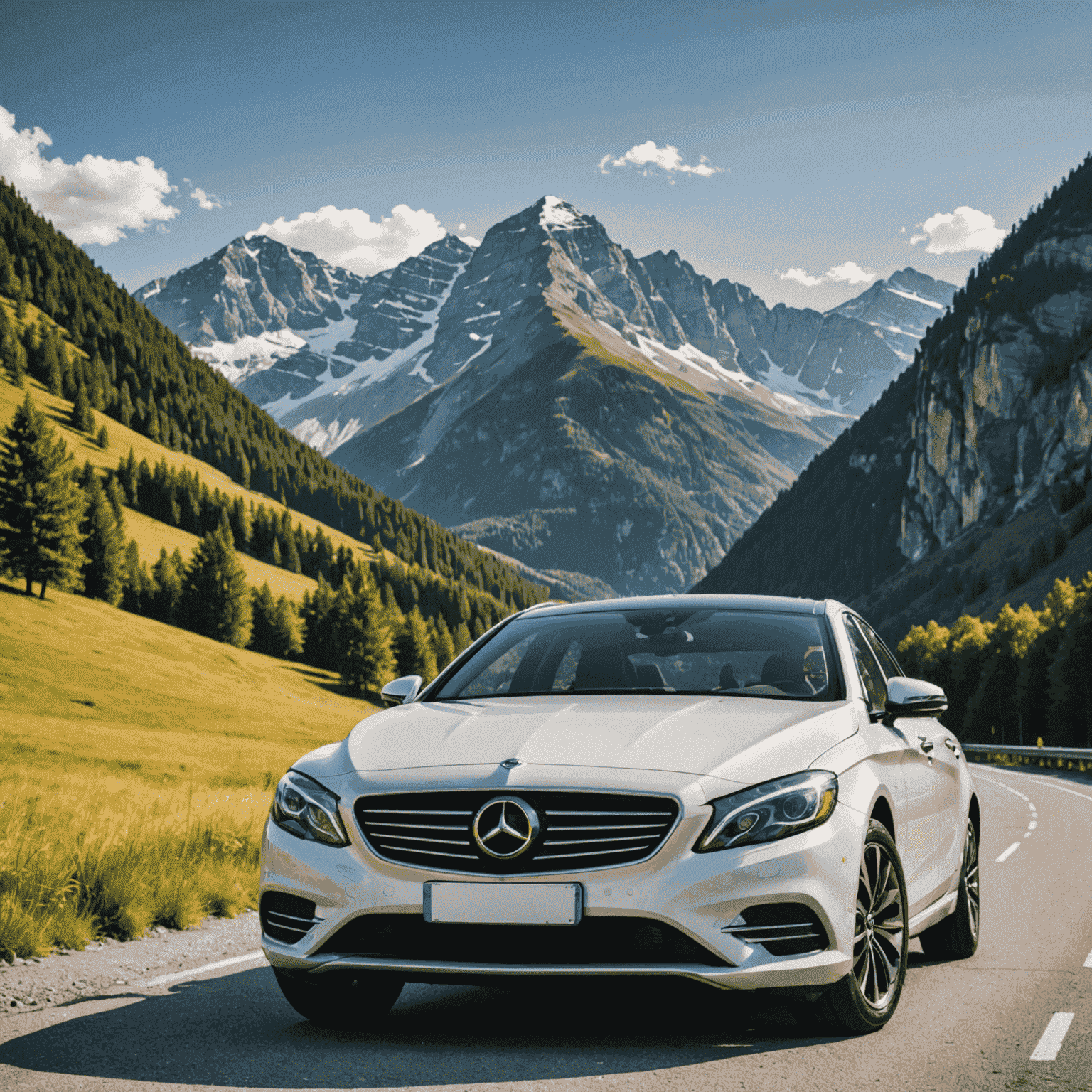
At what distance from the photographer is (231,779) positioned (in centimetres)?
2423

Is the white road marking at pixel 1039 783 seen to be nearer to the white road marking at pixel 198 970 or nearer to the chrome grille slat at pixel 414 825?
the white road marking at pixel 198 970

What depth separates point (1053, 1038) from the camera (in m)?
4.98

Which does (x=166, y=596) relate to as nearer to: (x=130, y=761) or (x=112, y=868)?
(x=130, y=761)

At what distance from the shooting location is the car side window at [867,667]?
5.98 metres

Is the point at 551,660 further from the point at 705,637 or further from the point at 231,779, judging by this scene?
the point at 231,779

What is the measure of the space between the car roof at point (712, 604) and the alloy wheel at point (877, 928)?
1.59m

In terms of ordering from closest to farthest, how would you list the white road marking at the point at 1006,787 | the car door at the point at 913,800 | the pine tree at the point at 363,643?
the car door at the point at 913,800, the white road marking at the point at 1006,787, the pine tree at the point at 363,643

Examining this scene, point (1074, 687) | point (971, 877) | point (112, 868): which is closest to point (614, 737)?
→ point (971, 877)

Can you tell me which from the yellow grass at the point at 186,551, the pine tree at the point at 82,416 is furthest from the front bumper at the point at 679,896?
the pine tree at the point at 82,416

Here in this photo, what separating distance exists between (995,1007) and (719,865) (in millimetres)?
2259

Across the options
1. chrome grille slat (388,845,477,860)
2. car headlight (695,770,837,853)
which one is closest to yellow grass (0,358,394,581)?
chrome grille slat (388,845,477,860)

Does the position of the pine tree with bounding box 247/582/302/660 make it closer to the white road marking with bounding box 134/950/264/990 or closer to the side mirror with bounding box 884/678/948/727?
the white road marking with bounding box 134/950/264/990

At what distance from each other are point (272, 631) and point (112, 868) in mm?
96821

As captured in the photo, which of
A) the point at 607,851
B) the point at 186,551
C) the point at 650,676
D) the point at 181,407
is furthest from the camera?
the point at 181,407
